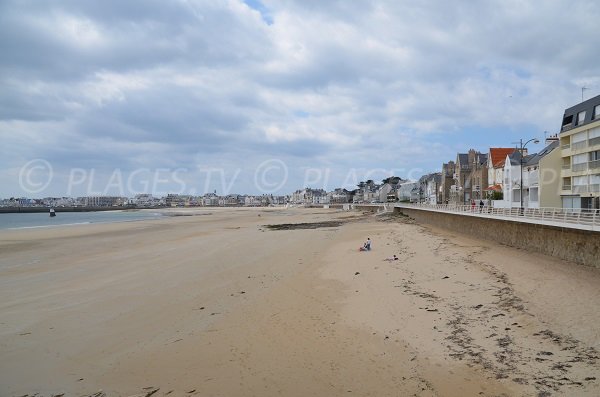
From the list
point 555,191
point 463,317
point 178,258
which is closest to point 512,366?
point 463,317

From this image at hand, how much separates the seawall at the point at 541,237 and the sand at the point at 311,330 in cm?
57

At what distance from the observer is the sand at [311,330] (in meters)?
5.79

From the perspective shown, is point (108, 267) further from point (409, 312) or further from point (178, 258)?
point (409, 312)

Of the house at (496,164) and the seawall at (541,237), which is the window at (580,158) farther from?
the house at (496,164)

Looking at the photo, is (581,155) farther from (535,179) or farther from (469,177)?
(469,177)

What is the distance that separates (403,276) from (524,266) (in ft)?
14.7

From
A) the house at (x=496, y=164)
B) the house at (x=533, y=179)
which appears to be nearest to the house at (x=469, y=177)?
the house at (x=496, y=164)

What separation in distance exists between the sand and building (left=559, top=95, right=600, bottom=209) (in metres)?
17.3

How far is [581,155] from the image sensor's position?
95.8 feet

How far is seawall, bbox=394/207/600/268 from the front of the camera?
42.2ft

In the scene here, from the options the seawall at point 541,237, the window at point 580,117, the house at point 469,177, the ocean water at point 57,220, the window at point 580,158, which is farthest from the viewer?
the house at point 469,177

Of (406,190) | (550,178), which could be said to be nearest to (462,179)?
(550,178)

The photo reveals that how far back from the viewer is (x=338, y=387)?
560 centimetres

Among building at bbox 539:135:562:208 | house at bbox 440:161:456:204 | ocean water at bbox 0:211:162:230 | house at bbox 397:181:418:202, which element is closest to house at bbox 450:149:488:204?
house at bbox 440:161:456:204
